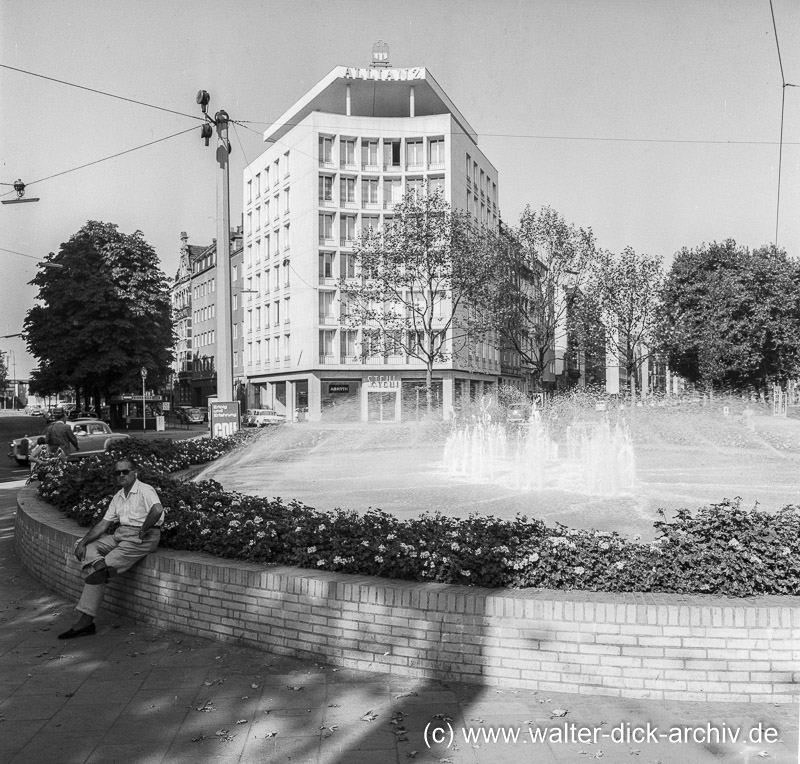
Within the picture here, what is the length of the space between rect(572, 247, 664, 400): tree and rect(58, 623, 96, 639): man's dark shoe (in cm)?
3393

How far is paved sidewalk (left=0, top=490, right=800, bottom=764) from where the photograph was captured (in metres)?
4.06

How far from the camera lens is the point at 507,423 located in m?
28.3

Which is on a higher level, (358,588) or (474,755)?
(358,588)

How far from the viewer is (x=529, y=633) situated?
486 cm

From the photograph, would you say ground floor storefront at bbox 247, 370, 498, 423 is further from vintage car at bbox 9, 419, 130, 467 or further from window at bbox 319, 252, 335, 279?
vintage car at bbox 9, 419, 130, 467

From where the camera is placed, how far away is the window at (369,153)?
54.5 metres

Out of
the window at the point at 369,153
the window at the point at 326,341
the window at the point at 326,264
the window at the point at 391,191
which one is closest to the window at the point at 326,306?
the window at the point at 326,341

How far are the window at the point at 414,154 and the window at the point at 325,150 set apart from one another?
18.6 feet

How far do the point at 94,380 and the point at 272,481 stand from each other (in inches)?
1462

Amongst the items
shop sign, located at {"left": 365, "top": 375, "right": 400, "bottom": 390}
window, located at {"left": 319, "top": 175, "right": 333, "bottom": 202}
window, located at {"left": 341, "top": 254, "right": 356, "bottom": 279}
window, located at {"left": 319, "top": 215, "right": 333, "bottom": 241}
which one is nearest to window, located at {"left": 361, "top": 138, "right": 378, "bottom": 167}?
window, located at {"left": 319, "top": 175, "right": 333, "bottom": 202}

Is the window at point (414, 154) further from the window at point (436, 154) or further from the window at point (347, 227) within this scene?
the window at point (347, 227)

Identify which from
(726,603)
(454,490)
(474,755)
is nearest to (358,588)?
(474,755)

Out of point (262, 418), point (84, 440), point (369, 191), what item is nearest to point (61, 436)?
point (84, 440)

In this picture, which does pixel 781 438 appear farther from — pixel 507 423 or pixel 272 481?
pixel 272 481
